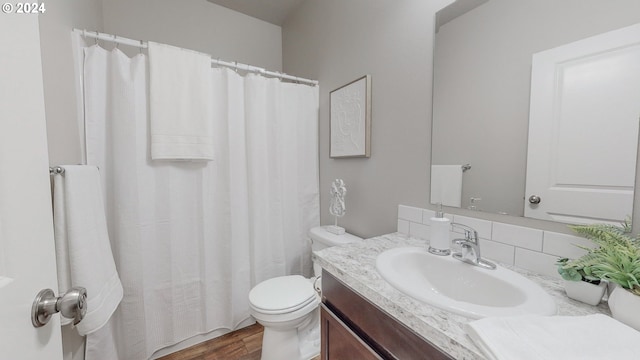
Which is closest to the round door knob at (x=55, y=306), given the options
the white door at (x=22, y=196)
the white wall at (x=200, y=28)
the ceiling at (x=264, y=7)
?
the white door at (x=22, y=196)

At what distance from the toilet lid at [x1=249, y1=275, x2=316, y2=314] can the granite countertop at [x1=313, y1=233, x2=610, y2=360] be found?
19.4 inches

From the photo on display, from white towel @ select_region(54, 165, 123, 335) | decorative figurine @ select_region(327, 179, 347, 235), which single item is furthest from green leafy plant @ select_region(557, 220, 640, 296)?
white towel @ select_region(54, 165, 123, 335)

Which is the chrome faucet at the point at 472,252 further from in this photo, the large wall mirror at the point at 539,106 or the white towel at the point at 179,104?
the white towel at the point at 179,104

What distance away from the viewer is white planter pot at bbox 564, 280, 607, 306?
0.60 meters

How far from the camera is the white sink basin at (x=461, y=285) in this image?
0.60 m

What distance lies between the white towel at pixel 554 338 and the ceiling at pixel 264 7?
8.08ft

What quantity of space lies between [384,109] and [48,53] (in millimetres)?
1521

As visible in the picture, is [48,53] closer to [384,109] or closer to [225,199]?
[225,199]

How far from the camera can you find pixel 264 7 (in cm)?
213

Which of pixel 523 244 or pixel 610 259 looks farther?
pixel 523 244

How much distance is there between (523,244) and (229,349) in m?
1.72

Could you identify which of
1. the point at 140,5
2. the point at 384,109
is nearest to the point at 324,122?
the point at 384,109

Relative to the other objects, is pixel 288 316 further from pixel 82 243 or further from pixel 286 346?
pixel 82 243

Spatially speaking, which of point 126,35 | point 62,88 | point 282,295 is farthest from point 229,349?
point 126,35
